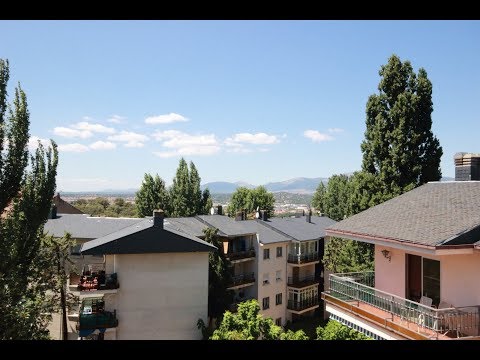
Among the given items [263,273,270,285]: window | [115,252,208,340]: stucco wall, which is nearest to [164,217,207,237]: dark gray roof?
[115,252,208,340]: stucco wall

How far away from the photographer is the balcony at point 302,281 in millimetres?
39500

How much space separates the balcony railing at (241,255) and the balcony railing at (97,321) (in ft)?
42.0

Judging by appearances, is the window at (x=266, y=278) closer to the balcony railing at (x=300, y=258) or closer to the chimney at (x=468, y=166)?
the balcony railing at (x=300, y=258)

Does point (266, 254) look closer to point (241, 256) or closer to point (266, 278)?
point (266, 278)

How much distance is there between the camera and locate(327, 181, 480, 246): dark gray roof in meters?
8.99

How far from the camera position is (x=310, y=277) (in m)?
41.2

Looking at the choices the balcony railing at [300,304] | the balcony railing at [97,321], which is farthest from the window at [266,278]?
the balcony railing at [97,321]

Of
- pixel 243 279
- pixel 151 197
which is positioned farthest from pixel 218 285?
pixel 151 197

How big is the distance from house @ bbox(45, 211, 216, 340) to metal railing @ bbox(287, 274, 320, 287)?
14.9m

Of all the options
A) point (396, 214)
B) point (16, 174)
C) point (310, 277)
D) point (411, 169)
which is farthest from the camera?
point (310, 277)

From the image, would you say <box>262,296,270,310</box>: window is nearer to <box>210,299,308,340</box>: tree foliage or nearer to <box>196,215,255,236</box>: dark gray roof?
<box>196,215,255,236</box>: dark gray roof

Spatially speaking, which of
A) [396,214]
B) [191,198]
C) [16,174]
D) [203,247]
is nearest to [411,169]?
[396,214]

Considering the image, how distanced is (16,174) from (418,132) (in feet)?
61.2
